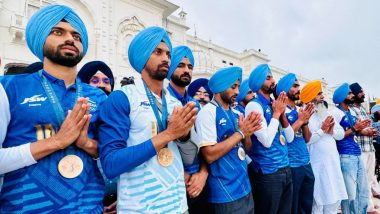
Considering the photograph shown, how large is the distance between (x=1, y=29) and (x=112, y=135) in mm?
14083

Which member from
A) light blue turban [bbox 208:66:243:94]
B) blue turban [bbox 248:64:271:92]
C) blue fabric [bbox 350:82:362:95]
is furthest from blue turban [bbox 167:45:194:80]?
blue fabric [bbox 350:82:362:95]

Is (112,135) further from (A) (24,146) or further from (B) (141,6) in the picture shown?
(B) (141,6)

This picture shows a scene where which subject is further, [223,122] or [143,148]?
[223,122]

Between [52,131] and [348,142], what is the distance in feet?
14.2

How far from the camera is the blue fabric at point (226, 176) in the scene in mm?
2031

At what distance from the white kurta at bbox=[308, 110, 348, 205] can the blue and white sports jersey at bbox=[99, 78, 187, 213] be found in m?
2.95

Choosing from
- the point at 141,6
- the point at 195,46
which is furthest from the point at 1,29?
the point at 195,46

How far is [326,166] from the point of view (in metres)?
3.54

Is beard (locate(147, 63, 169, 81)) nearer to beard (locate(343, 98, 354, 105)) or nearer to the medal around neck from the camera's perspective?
the medal around neck

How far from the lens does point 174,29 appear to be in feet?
73.4

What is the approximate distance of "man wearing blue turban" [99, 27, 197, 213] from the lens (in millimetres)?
1316

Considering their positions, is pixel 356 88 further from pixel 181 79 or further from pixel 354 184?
pixel 181 79

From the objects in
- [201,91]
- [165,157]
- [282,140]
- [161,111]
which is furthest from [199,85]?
[165,157]

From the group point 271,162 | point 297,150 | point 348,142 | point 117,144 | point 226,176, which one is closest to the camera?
point 117,144
